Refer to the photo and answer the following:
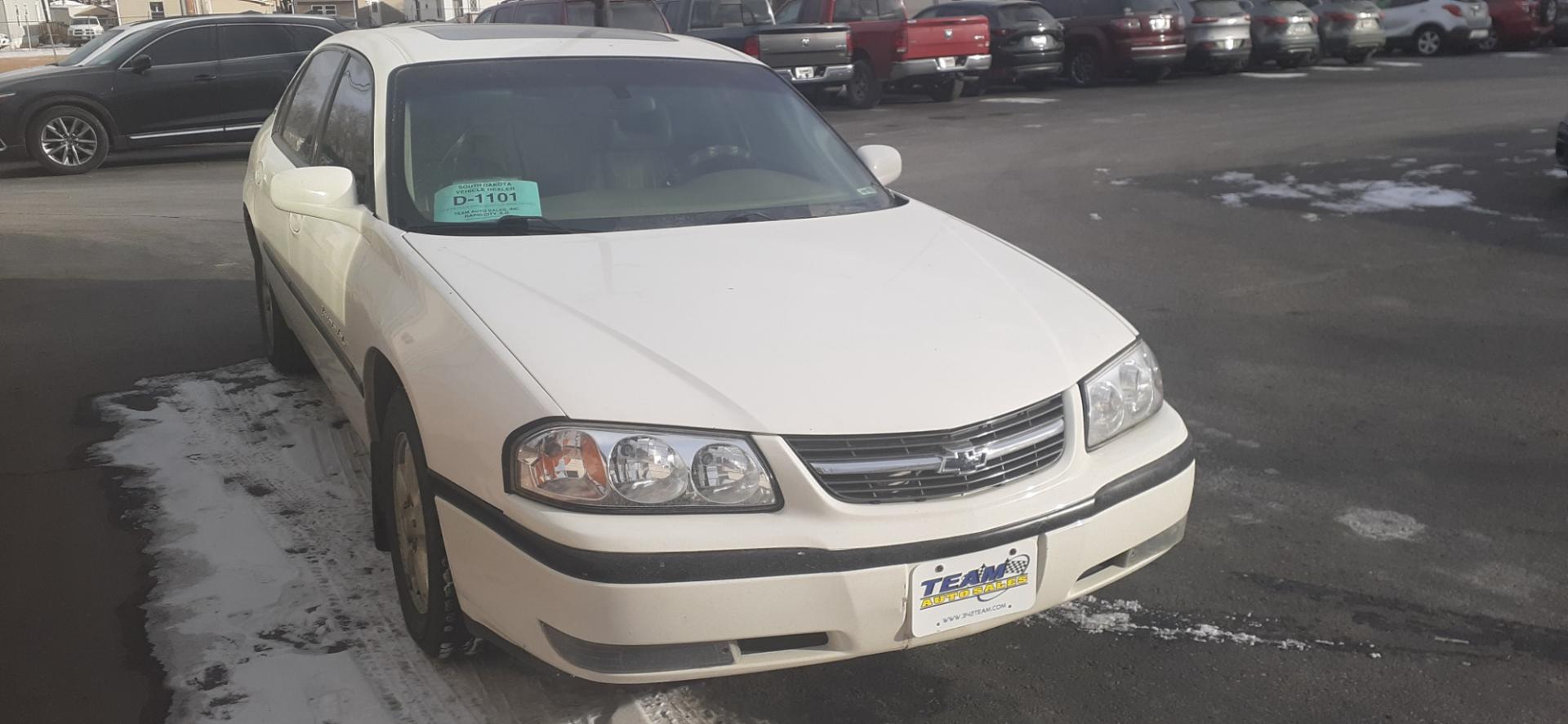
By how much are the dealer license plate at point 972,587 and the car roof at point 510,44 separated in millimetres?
2367

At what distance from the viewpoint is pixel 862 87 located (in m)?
19.0

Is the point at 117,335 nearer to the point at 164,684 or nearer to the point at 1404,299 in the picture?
the point at 164,684

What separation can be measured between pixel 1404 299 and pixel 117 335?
6594 millimetres

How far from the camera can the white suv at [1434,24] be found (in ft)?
81.3

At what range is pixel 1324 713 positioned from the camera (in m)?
3.06


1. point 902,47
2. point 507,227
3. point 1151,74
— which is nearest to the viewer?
point 507,227

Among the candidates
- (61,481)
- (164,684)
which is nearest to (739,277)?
(164,684)

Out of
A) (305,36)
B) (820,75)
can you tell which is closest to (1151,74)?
(820,75)

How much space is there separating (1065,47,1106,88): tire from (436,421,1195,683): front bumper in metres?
18.9

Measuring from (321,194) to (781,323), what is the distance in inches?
62.9

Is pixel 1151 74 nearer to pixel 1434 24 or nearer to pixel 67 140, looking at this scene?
pixel 1434 24

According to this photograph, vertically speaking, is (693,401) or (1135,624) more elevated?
(693,401)

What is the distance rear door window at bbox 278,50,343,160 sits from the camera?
4965mm

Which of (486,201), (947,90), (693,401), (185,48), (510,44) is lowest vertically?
(947,90)
